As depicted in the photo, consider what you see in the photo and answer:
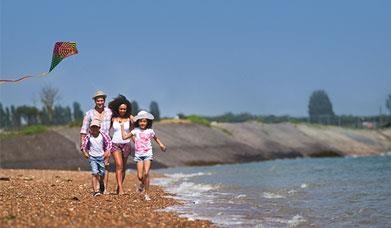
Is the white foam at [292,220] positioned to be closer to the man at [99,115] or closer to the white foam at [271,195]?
the white foam at [271,195]

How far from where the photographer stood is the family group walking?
481 inches

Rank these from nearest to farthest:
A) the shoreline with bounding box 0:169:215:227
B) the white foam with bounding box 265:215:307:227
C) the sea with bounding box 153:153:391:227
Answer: the shoreline with bounding box 0:169:215:227 < the white foam with bounding box 265:215:307:227 < the sea with bounding box 153:153:391:227

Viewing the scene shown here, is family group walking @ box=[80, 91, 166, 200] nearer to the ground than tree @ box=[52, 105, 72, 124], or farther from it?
nearer to the ground

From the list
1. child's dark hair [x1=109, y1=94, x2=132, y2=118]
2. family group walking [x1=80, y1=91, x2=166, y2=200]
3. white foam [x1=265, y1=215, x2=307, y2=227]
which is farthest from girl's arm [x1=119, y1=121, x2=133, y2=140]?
white foam [x1=265, y1=215, x2=307, y2=227]

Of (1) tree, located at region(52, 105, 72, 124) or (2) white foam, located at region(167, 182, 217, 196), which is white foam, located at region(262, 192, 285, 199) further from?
(1) tree, located at region(52, 105, 72, 124)

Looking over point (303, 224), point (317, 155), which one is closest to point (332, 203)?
point (303, 224)

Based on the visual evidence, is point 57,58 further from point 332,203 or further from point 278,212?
point 332,203

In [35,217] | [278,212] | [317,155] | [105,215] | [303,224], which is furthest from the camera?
[317,155]

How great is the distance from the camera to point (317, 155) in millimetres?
59625

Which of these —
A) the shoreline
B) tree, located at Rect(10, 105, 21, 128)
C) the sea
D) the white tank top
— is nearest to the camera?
the shoreline

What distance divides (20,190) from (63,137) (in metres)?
27.5

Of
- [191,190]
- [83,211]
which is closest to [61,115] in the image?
[191,190]

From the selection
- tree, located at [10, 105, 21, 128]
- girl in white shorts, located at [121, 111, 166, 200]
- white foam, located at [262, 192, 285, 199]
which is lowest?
white foam, located at [262, 192, 285, 199]

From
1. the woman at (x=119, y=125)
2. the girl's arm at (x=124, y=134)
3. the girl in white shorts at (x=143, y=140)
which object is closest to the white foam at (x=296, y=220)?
the girl in white shorts at (x=143, y=140)
